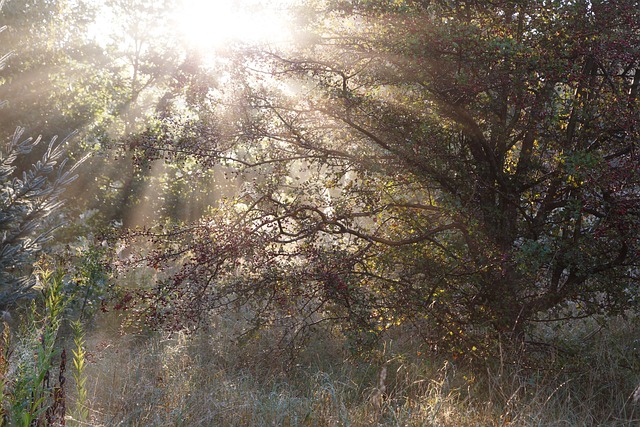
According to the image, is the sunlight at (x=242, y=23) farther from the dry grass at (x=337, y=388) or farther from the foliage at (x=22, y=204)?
the dry grass at (x=337, y=388)

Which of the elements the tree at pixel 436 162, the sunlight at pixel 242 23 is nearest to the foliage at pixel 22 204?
the tree at pixel 436 162

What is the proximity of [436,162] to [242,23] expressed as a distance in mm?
2441

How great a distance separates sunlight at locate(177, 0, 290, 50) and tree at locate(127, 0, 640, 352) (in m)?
0.19

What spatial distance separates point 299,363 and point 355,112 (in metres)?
3.06

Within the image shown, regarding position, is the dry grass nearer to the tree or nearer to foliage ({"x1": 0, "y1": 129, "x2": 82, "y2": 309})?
the tree

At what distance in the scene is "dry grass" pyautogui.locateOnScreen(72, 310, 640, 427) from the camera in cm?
483

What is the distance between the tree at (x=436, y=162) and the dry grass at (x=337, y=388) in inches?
21.8

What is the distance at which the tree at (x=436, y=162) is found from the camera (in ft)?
17.7

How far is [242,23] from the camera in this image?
6141mm

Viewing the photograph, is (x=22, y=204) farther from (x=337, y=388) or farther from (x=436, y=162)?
(x=436, y=162)

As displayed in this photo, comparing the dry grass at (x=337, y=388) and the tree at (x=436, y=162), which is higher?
the tree at (x=436, y=162)

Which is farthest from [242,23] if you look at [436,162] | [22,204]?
[22,204]

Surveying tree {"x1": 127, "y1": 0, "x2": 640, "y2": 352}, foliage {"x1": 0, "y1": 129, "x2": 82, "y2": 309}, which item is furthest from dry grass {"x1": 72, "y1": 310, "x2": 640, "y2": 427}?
foliage {"x1": 0, "y1": 129, "x2": 82, "y2": 309}

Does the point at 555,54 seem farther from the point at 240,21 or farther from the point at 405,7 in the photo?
the point at 240,21
